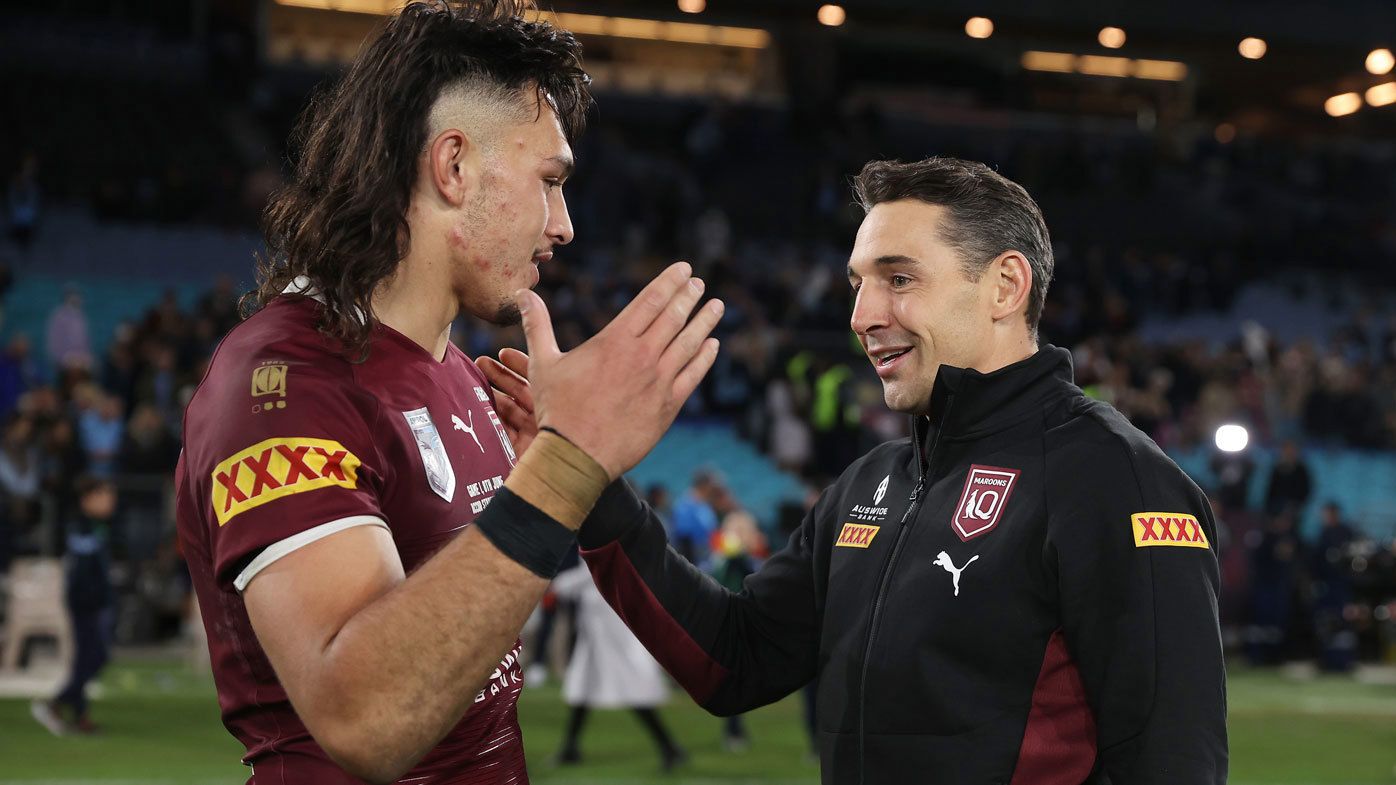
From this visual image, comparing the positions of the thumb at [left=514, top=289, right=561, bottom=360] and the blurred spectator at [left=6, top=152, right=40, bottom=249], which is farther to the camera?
the blurred spectator at [left=6, top=152, right=40, bottom=249]

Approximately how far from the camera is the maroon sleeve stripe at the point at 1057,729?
2.88 meters

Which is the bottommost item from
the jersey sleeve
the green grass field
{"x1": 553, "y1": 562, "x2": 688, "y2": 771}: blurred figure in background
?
the green grass field

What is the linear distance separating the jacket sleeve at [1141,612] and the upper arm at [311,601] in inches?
55.9

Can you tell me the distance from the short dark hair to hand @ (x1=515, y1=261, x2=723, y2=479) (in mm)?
1149

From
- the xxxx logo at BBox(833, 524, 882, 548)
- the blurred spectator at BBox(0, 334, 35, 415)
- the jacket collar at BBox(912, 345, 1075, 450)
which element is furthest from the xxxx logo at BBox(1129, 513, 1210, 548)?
the blurred spectator at BBox(0, 334, 35, 415)

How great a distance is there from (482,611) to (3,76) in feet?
82.0

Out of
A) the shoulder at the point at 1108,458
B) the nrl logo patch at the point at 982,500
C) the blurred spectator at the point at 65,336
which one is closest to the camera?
the shoulder at the point at 1108,458

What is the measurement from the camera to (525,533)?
220 cm

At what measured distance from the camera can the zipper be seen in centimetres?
304

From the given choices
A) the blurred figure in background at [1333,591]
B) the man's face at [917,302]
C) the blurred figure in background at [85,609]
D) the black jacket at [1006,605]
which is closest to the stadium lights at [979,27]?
the blurred figure in background at [1333,591]

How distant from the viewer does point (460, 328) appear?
58.9 ft

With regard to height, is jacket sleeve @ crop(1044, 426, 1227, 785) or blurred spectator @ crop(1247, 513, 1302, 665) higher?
jacket sleeve @ crop(1044, 426, 1227, 785)

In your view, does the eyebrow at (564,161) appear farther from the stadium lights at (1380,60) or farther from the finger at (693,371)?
the stadium lights at (1380,60)

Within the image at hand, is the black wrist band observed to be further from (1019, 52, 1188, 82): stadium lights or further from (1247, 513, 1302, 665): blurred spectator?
(1019, 52, 1188, 82): stadium lights
